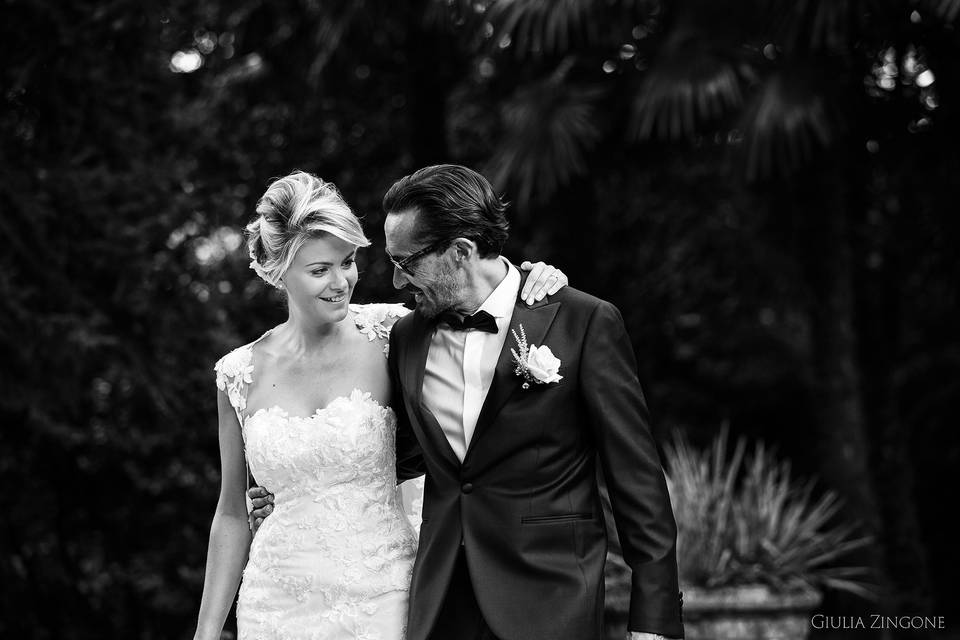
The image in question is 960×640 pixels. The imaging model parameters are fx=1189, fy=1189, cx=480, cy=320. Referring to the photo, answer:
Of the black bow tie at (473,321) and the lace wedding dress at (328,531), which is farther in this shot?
the lace wedding dress at (328,531)

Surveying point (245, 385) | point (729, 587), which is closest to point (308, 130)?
point (729, 587)

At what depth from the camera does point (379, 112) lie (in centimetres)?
1109

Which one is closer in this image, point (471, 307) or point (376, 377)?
point (471, 307)

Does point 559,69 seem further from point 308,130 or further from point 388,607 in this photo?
point 388,607

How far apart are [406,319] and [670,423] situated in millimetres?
8835

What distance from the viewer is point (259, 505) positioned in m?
3.49

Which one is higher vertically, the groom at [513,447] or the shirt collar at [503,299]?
the shirt collar at [503,299]

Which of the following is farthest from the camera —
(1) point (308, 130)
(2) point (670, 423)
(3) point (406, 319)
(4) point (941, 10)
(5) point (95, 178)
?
(2) point (670, 423)

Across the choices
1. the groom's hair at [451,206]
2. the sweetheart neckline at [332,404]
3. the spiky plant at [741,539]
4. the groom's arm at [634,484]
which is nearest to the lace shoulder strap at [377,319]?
the sweetheart neckline at [332,404]

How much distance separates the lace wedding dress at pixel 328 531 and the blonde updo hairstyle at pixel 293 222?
430 mm

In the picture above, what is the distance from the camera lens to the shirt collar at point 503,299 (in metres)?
3.10

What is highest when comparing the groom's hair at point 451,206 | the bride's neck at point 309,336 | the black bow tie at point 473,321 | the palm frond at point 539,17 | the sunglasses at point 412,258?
the palm frond at point 539,17

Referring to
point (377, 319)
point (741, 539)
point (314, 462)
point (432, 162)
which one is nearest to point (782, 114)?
point (741, 539)

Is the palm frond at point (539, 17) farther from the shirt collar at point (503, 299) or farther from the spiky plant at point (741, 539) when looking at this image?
the shirt collar at point (503, 299)
